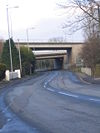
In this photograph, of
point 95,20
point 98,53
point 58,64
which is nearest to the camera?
point 95,20

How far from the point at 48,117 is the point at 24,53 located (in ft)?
289

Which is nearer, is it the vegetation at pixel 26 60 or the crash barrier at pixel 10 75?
the crash barrier at pixel 10 75

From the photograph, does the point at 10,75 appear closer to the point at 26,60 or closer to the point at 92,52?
the point at 92,52

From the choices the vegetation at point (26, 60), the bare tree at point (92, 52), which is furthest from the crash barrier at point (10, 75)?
the vegetation at point (26, 60)

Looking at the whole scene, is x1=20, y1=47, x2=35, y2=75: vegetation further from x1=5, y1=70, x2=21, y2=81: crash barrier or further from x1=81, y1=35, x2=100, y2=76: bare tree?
x1=81, y1=35, x2=100, y2=76: bare tree

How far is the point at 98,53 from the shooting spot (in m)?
73.1

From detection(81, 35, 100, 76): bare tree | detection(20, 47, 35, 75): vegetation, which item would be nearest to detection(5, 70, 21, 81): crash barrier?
detection(81, 35, 100, 76): bare tree

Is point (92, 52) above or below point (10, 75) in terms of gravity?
above

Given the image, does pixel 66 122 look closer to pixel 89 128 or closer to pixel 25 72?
pixel 89 128

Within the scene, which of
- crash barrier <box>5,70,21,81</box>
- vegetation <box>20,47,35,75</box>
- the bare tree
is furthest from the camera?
vegetation <box>20,47,35,75</box>

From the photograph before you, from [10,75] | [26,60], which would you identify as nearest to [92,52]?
[10,75]

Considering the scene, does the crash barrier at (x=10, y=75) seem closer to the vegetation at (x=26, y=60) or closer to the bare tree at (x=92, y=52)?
the bare tree at (x=92, y=52)

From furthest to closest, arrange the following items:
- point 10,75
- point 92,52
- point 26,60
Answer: point 26,60, point 92,52, point 10,75

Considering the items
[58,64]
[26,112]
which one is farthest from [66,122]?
[58,64]
